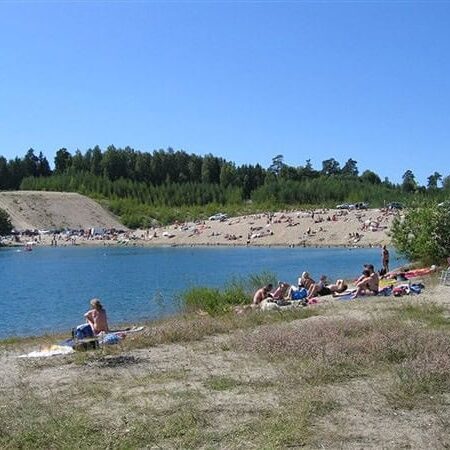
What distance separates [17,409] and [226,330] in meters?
8.07

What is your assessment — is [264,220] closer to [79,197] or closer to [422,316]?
[79,197]

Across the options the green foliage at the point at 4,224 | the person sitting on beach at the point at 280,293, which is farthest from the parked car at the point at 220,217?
the person sitting on beach at the point at 280,293

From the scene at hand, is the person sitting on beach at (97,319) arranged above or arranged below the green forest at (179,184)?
below

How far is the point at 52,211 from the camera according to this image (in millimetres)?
147875

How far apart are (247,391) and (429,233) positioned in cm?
2681

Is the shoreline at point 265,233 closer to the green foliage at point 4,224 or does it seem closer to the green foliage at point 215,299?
the green foliage at point 4,224

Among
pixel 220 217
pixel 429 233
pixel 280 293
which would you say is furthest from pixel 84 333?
pixel 220 217

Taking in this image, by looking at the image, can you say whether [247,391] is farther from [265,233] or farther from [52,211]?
[52,211]

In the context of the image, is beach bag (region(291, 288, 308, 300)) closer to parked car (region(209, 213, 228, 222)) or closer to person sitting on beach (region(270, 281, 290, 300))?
person sitting on beach (region(270, 281, 290, 300))

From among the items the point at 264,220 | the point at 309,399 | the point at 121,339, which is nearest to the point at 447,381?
the point at 309,399

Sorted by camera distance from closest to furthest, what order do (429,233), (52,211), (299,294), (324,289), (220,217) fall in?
1. (299,294)
2. (324,289)
3. (429,233)
4. (220,217)
5. (52,211)

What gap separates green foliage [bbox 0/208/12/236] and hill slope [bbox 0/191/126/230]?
582 cm

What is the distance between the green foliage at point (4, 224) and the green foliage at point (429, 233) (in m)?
107

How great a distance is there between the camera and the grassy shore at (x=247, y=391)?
7.79 meters
